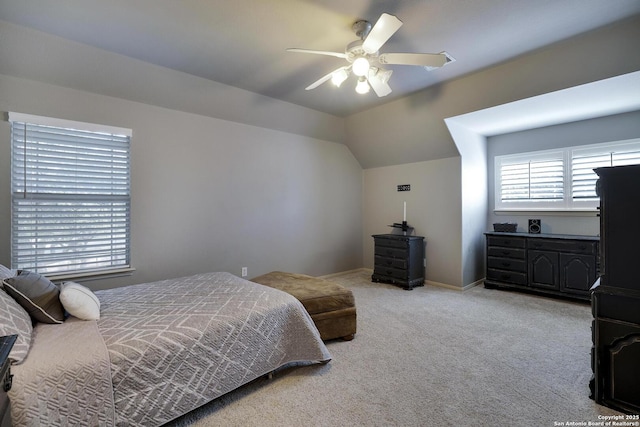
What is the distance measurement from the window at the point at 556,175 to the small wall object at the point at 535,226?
0.68 ft

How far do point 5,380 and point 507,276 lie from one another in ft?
16.9

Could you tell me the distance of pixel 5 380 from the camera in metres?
1.07

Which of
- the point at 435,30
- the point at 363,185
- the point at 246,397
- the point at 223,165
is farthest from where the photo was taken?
the point at 363,185

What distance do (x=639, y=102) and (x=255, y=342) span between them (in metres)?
4.94

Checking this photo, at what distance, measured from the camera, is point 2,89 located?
8.64ft

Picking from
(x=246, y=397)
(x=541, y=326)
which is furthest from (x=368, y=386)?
(x=541, y=326)

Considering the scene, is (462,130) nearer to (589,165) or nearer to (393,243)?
(589,165)

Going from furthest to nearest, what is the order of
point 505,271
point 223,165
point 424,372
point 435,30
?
1. point 505,271
2. point 223,165
3. point 435,30
4. point 424,372

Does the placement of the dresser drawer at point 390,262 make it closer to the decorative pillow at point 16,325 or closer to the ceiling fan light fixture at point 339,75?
the ceiling fan light fixture at point 339,75

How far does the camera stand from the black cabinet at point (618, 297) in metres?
1.77

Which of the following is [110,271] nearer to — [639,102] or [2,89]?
[2,89]

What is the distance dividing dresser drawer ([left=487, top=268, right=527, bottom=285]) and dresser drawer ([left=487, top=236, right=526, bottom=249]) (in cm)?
39

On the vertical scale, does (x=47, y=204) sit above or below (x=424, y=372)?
above

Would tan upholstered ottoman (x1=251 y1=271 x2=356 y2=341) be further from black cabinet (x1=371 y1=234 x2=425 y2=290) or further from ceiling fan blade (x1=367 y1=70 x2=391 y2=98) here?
black cabinet (x1=371 y1=234 x2=425 y2=290)
